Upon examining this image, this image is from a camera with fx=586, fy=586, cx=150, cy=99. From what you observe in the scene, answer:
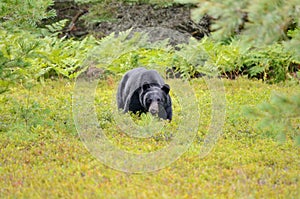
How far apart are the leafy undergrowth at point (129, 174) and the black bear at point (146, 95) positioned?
260 millimetres

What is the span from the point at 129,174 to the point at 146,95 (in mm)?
2282

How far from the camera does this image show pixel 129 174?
601cm

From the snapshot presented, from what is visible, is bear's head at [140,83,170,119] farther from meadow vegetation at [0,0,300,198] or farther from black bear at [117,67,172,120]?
meadow vegetation at [0,0,300,198]

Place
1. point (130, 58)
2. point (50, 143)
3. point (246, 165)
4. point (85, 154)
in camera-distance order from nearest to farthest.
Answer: point (246, 165) → point (85, 154) → point (50, 143) → point (130, 58)

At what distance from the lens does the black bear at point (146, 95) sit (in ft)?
26.6

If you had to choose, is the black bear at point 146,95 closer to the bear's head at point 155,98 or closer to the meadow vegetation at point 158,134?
the bear's head at point 155,98

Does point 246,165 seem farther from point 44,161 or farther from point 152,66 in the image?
point 152,66

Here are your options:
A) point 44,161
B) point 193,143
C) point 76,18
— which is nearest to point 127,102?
point 193,143

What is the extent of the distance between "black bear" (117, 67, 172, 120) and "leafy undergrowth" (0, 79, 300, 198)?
26 centimetres

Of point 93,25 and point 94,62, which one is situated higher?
point 94,62

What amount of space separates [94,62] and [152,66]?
111 cm

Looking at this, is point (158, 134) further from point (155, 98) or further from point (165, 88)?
point (165, 88)

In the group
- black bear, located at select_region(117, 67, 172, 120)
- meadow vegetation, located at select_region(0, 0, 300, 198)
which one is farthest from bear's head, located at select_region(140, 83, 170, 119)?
meadow vegetation, located at select_region(0, 0, 300, 198)

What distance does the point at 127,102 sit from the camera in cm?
860
